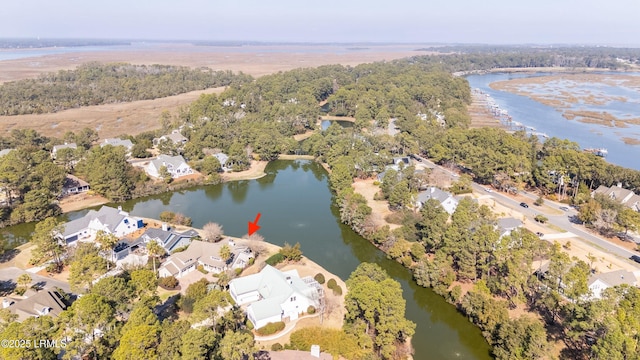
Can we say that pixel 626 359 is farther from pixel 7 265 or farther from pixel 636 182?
pixel 7 265

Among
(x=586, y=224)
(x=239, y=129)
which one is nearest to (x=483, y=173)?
(x=586, y=224)

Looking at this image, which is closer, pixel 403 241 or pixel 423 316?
pixel 423 316

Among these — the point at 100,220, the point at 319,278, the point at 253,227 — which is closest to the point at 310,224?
the point at 253,227

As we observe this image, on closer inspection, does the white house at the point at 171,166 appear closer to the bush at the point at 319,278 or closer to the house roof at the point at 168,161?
the house roof at the point at 168,161

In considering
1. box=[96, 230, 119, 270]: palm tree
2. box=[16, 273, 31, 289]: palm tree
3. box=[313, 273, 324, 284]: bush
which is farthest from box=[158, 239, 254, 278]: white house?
box=[16, 273, 31, 289]: palm tree

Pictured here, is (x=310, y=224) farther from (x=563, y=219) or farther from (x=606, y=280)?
(x=563, y=219)

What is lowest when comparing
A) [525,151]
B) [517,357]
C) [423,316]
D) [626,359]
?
[423,316]

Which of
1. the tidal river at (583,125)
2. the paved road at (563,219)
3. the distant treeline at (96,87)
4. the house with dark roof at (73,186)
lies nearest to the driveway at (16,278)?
the house with dark roof at (73,186)
